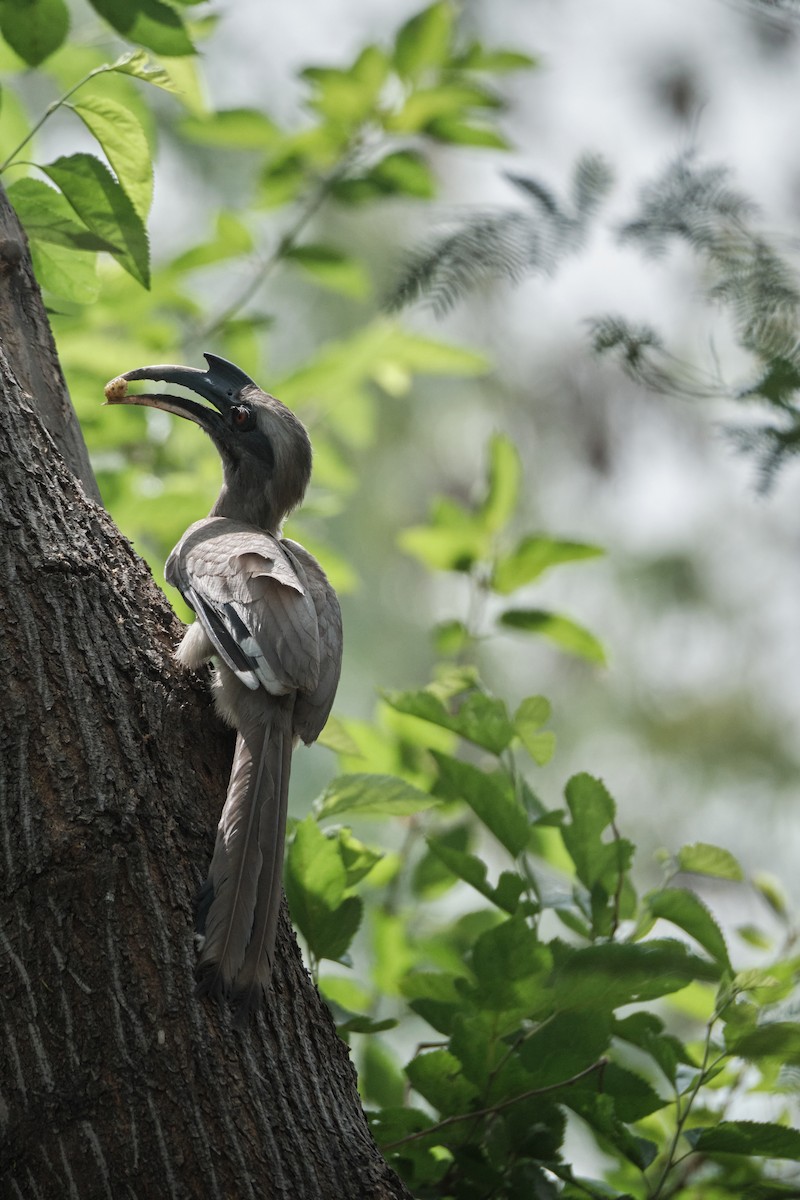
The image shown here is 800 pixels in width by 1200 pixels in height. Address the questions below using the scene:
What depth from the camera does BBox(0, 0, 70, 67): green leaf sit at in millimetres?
Result: 2719

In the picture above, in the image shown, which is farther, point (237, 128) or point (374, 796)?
point (237, 128)

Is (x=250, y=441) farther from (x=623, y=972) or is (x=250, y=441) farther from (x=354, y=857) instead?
(x=623, y=972)

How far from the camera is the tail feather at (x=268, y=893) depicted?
6.30ft

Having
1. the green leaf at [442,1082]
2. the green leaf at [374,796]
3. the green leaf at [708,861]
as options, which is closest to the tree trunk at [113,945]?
the green leaf at [442,1082]

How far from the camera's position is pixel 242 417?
12.1 feet

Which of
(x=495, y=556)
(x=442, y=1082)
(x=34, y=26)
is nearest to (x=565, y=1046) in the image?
(x=442, y=1082)

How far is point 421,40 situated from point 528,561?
1.76 meters

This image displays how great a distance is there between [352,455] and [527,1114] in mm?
6914

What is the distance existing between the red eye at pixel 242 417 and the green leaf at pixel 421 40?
1229 mm

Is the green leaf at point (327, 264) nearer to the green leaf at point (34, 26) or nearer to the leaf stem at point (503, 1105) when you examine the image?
the green leaf at point (34, 26)

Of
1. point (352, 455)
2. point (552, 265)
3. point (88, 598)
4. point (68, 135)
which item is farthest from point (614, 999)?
point (352, 455)

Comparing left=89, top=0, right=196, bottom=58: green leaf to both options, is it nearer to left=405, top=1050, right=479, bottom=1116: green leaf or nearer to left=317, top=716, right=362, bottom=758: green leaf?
left=317, top=716, right=362, bottom=758: green leaf

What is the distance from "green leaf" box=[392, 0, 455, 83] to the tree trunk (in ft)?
7.25

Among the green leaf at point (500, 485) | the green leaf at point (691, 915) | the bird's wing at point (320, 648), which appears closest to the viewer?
the green leaf at point (691, 915)
